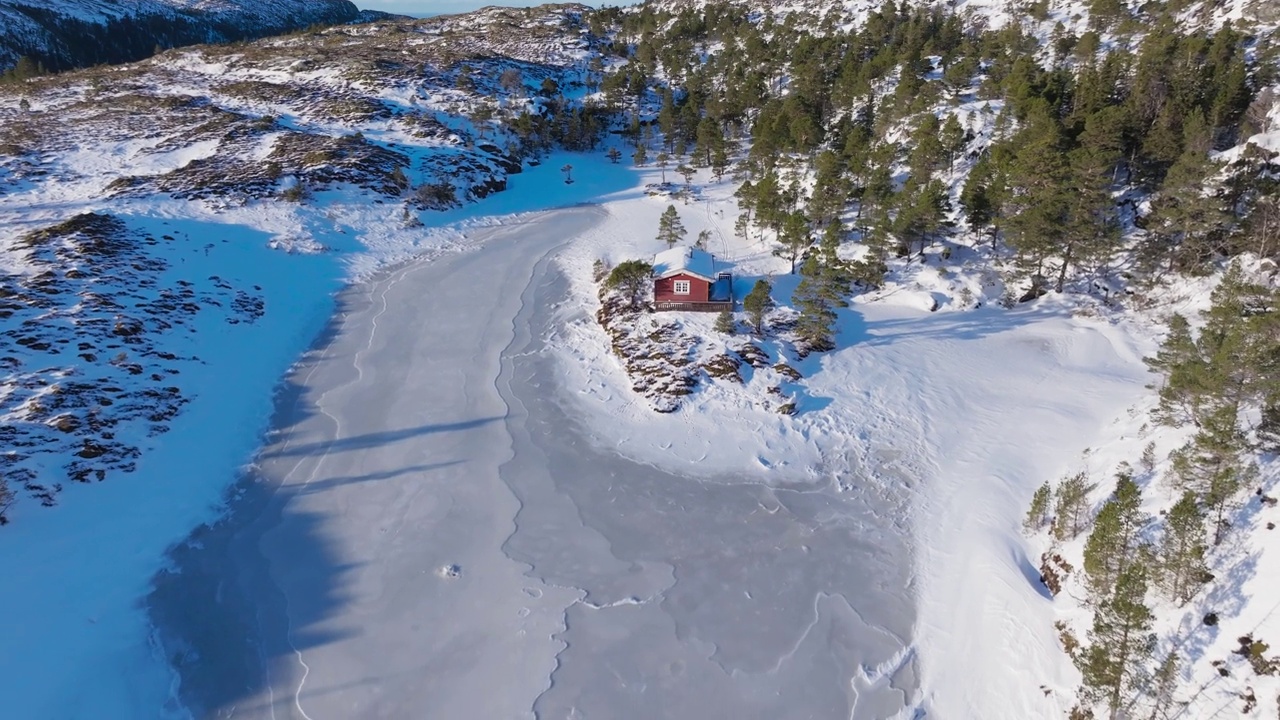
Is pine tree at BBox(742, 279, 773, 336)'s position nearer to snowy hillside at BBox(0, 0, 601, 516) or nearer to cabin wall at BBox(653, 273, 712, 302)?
cabin wall at BBox(653, 273, 712, 302)

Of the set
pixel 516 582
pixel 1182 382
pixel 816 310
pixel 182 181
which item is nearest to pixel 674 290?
pixel 816 310

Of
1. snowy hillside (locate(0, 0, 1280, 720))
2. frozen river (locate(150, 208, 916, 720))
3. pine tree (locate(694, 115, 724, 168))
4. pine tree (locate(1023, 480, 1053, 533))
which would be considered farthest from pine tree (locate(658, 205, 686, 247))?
pine tree (locate(1023, 480, 1053, 533))

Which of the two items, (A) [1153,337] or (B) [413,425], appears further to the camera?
(A) [1153,337]

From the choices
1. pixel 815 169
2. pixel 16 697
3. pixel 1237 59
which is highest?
pixel 1237 59

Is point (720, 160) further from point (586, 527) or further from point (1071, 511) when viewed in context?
point (1071, 511)

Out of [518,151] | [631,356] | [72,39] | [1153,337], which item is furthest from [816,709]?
[72,39]

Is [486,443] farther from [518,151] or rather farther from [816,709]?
[518,151]
